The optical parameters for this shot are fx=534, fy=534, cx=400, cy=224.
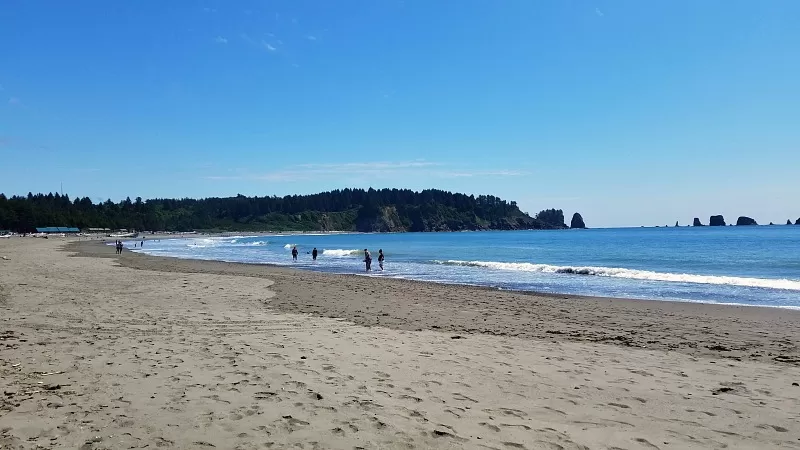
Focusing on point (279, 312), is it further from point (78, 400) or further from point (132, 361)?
point (78, 400)

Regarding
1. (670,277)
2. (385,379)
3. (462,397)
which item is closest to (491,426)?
(462,397)

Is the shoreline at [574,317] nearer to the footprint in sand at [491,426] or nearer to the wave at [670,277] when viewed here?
the footprint in sand at [491,426]

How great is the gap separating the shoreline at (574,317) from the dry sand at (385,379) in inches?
4.4

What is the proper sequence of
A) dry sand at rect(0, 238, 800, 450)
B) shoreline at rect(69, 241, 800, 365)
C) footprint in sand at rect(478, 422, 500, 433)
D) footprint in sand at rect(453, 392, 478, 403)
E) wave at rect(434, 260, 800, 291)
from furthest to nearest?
wave at rect(434, 260, 800, 291)
shoreline at rect(69, 241, 800, 365)
footprint in sand at rect(453, 392, 478, 403)
footprint in sand at rect(478, 422, 500, 433)
dry sand at rect(0, 238, 800, 450)

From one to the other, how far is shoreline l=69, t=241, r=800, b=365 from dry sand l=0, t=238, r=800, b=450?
4.4 inches

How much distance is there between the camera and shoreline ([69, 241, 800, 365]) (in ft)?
33.6

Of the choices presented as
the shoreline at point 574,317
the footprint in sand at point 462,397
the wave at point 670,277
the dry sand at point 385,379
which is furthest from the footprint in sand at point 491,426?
the wave at point 670,277

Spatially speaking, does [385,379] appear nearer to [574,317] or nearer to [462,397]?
[462,397]

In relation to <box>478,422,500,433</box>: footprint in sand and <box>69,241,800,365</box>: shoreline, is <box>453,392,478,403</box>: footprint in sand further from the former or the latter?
<box>69,241,800,365</box>: shoreline

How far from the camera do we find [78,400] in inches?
224

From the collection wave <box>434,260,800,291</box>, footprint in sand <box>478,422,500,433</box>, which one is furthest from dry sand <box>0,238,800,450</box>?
wave <box>434,260,800,291</box>

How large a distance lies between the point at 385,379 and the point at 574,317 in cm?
849

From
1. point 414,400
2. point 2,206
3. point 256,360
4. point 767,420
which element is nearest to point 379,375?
point 414,400

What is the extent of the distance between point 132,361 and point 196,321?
3.76 meters
